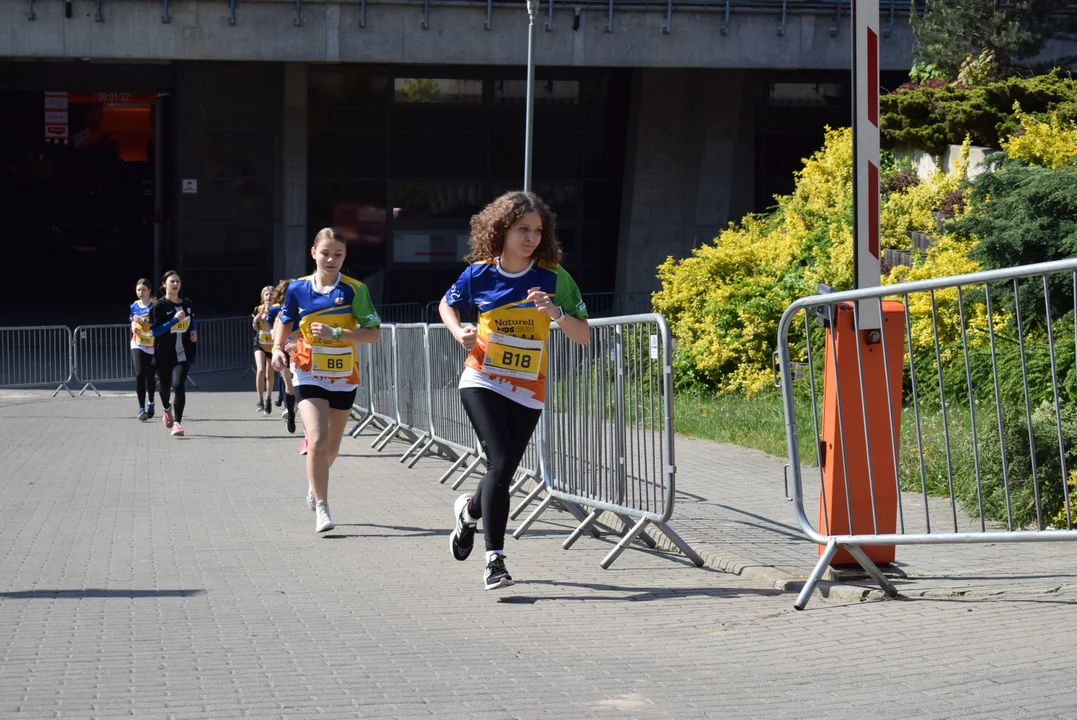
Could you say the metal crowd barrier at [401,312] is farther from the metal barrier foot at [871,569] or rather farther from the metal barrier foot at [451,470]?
the metal barrier foot at [871,569]

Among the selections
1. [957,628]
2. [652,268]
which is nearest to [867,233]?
[957,628]

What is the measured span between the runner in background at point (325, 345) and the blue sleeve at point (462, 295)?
1.80m

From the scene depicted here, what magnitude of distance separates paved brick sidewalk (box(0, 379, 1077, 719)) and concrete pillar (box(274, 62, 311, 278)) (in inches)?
947

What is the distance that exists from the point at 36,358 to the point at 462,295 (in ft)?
61.0

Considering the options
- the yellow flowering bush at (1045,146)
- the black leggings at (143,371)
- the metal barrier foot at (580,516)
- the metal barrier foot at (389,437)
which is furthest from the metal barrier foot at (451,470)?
the yellow flowering bush at (1045,146)

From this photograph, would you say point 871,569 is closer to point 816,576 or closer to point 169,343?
point 816,576

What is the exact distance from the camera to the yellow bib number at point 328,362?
9.09 metres

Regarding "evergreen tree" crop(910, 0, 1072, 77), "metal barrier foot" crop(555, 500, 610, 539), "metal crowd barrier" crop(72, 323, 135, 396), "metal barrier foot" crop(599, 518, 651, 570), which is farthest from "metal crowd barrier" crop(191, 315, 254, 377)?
"metal barrier foot" crop(599, 518, 651, 570)

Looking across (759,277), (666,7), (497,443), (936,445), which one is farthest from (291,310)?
(666,7)

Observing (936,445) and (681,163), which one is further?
(681,163)

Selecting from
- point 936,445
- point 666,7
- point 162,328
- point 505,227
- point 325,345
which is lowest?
point 936,445

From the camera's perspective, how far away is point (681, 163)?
33562 millimetres

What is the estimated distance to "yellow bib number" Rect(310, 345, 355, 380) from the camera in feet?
29.8

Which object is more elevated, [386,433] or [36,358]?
[36,358]
